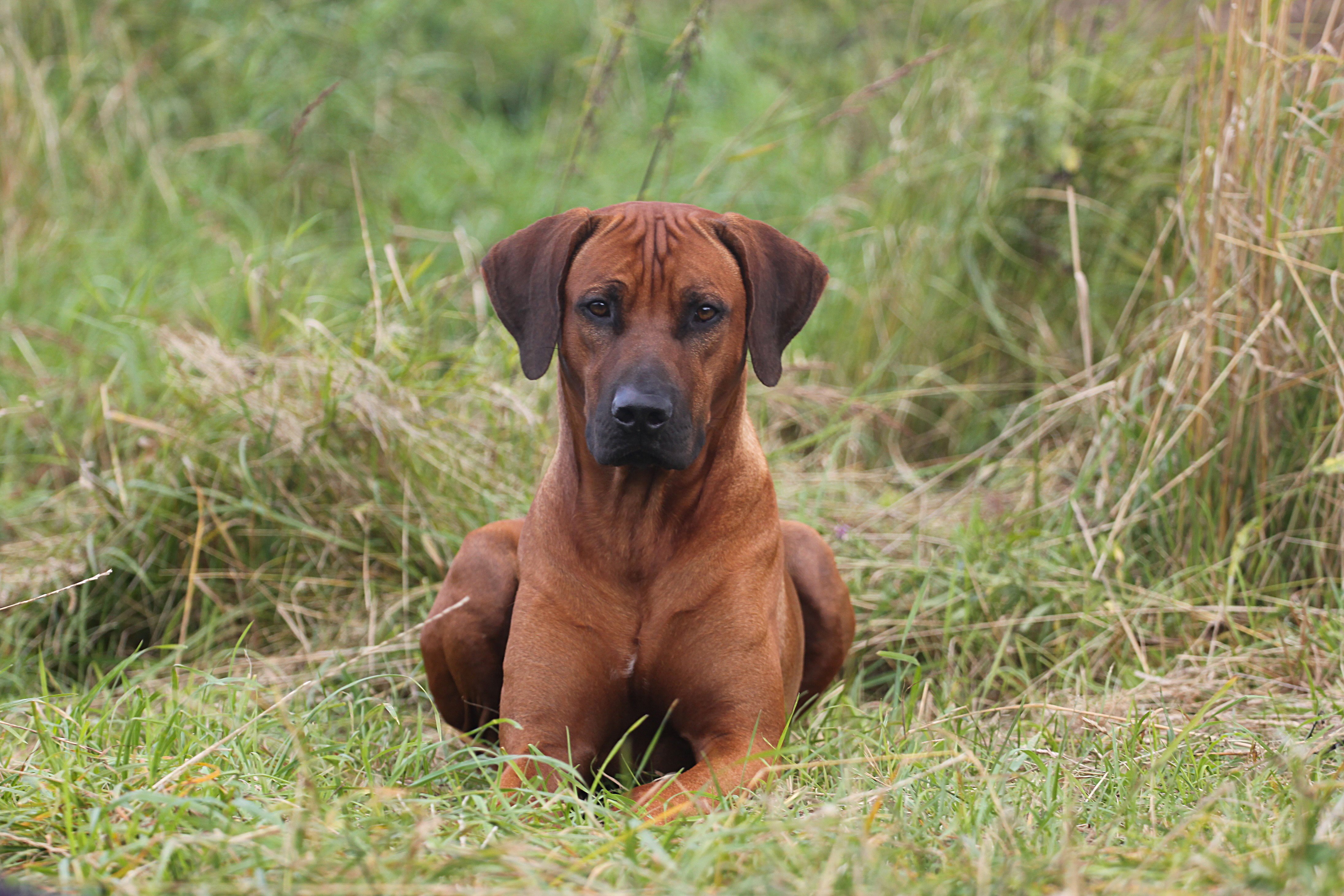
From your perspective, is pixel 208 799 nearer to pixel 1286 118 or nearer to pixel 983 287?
pixel 1286 118

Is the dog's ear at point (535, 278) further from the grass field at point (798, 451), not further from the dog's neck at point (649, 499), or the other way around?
the grass field at point (798, 451)

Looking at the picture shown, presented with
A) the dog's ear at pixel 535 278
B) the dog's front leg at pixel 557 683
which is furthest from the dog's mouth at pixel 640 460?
the dog's front leg at pixel 557 683

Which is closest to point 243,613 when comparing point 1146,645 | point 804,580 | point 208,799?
point 804,580

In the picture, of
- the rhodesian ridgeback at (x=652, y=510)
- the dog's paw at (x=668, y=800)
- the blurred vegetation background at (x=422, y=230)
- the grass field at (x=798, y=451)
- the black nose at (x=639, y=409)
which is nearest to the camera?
the grass field at (x=798, y=451)

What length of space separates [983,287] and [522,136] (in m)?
3.92

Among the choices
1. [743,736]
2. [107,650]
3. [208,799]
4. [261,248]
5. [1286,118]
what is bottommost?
[107,650]

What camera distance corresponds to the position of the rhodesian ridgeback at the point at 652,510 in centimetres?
295

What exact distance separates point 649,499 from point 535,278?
55cm

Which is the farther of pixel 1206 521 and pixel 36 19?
pixel 36 19

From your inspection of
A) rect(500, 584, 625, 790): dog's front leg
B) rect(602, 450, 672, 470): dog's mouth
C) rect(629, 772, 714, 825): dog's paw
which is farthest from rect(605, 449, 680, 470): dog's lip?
rect(629, 772, 714, 825): dog's paw

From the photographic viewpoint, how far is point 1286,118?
13.3 ft

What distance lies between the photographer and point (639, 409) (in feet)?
9.15

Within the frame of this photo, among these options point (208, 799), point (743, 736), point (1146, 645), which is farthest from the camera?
point (1146, 645)

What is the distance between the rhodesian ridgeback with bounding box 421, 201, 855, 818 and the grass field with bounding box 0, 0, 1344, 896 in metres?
0.19
